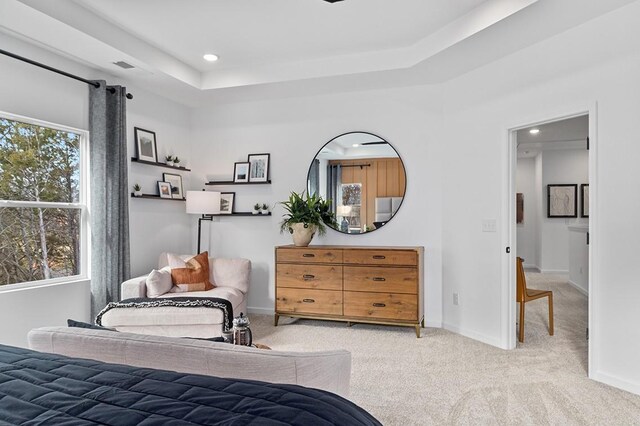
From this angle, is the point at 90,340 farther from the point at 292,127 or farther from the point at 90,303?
the point at 292,127

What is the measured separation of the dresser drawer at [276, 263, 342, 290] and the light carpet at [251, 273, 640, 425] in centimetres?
46

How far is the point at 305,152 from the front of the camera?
502cm

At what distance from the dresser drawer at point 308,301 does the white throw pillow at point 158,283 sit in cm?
114

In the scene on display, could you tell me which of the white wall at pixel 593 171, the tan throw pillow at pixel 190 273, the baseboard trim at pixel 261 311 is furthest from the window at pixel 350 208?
the tan throw pillow at pixel 190 273

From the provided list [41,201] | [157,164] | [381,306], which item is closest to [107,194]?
[41,201]

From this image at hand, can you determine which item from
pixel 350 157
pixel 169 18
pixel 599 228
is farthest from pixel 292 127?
pixel 599 228

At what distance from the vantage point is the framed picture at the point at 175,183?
4.98 metres

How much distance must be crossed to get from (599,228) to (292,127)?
10.8 ft

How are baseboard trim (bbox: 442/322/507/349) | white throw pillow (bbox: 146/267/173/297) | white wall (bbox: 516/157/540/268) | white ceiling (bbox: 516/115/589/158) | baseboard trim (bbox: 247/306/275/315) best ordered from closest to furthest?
baseboard trim (bbox: 442/322/507/349) < white throw pillow (bbox: 146/267/173/297) < baseboard trim (bbox: 247/306/275/315) < white ceiling (bbox: 516/115/589/158) < white wall (bbox: 516/157/540/268)

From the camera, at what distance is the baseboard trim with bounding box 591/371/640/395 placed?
281 centimetres

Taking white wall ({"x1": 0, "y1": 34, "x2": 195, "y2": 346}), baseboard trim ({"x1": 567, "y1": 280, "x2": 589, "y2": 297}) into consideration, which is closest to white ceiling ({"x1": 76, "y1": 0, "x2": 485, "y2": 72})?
white wall ({"x1": 0, "y1": 34, "x2": 195, "y2": 346})

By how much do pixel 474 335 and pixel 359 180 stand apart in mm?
1997

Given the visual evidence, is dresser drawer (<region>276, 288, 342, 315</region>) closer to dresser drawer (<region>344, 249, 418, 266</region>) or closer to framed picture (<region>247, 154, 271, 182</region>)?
dresser drawer (<region>344, 249, 418, 266</region>)

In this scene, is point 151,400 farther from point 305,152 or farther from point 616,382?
point 305,152
